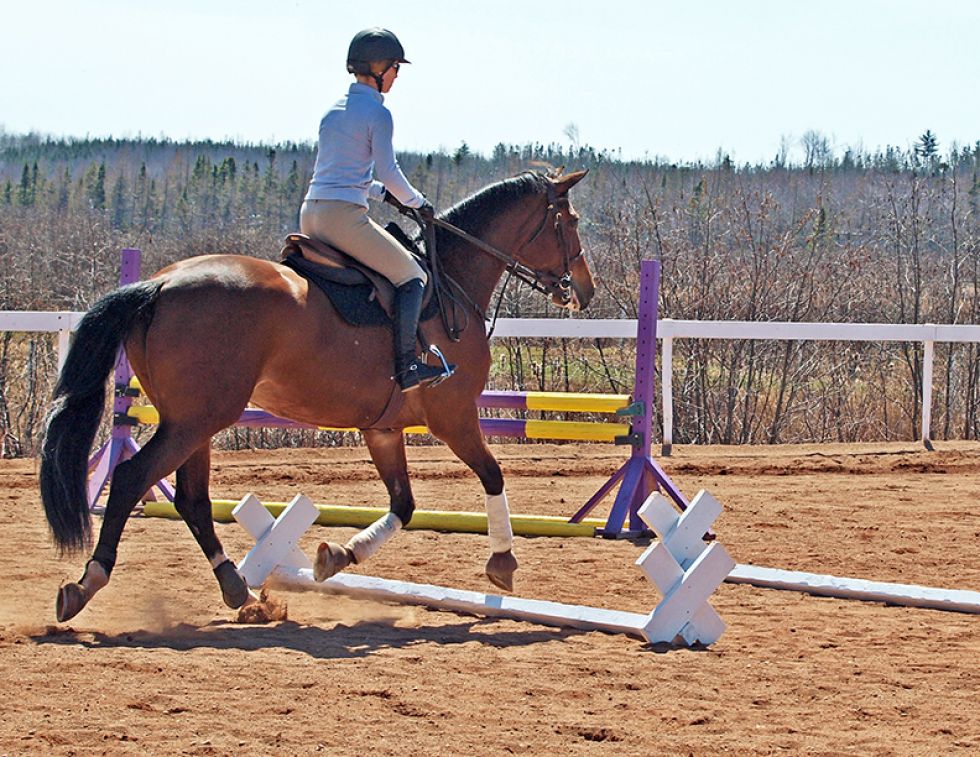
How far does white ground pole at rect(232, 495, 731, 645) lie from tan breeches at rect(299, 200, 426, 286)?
1.58 m

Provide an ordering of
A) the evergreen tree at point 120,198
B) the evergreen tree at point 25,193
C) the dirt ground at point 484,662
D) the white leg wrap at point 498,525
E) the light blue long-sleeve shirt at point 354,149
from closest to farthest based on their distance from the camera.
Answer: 1. the dirt ground at point 484,662
2. the light blue long-sleeve shirt at point 354,149
3. the white leg wrap at point 498,525
4. the evergreen tree at point 25,193
5. the evergreen tree at point 120,198

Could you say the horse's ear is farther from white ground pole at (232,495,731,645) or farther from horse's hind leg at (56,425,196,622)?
horse's hind leg at (56,425,196,622)

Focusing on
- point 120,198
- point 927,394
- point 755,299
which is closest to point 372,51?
point 927,394

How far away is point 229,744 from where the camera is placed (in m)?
4.76

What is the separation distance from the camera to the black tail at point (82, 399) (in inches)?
266

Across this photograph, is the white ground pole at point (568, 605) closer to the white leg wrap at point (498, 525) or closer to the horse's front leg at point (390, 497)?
the horse's front leg at point (390, 497)

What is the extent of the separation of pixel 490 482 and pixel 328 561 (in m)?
1.12

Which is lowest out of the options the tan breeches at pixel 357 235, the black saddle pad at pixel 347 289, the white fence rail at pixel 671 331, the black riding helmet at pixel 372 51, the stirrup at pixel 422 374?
→ the white fence rail at pixel 671 331

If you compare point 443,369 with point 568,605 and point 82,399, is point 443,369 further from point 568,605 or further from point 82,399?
point 82,399

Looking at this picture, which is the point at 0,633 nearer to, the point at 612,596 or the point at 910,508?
the point at 612,596

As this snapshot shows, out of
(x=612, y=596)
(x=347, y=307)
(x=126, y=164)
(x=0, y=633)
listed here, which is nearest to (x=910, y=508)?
(x=612, y=596)

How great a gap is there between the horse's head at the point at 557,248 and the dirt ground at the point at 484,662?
1902mm

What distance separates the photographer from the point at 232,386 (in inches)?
274

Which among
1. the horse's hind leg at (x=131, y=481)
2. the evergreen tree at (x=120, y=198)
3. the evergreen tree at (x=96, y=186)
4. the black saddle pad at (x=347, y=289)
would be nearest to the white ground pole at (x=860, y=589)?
the black saddle pad at (x=347, y=289)
